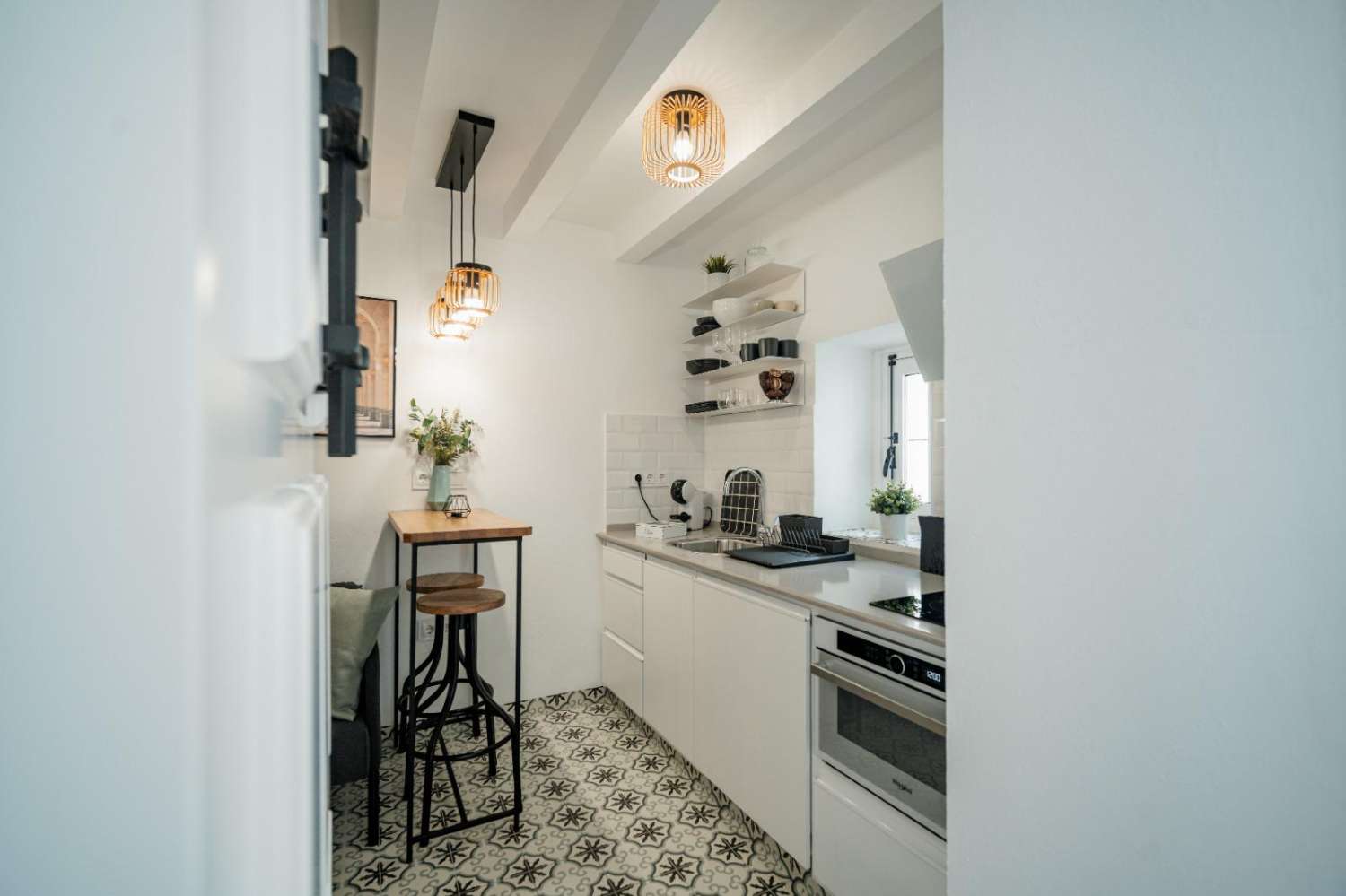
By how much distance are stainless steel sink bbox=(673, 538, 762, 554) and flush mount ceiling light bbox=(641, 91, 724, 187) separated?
5.45 feet

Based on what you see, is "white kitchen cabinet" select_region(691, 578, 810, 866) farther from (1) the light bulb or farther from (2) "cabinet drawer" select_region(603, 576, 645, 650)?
(1) the light bulb

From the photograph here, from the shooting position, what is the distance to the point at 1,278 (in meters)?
0.15

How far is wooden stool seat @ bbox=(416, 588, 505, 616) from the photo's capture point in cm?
219

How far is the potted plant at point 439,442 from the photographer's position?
3.04m

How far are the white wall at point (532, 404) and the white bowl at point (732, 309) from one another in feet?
1.85

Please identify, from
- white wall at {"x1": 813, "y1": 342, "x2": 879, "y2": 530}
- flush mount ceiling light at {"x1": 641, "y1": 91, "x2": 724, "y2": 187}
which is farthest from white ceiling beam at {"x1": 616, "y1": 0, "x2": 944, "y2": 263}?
white wall at {"x1": 813, "y1": 342, "x2": 879, "y2": 530}

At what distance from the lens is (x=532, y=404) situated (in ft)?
11.3

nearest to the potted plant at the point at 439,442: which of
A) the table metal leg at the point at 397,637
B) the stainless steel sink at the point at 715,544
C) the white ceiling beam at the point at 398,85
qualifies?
the table metal leg at the point at 397,637

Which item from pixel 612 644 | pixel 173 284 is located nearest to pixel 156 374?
pixel 173 284

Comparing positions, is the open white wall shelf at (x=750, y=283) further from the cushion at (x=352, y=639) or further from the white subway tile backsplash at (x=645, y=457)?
the cushion at (x=352, y=639)

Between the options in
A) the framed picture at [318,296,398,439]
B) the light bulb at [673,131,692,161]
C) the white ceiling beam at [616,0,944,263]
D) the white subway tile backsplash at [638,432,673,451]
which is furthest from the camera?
the white subway tile backsplash at [638,432,673,451]

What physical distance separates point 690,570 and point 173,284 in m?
2.50

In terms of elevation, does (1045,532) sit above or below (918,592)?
above

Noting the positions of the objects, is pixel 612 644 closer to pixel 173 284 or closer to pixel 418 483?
pixel 418 483
